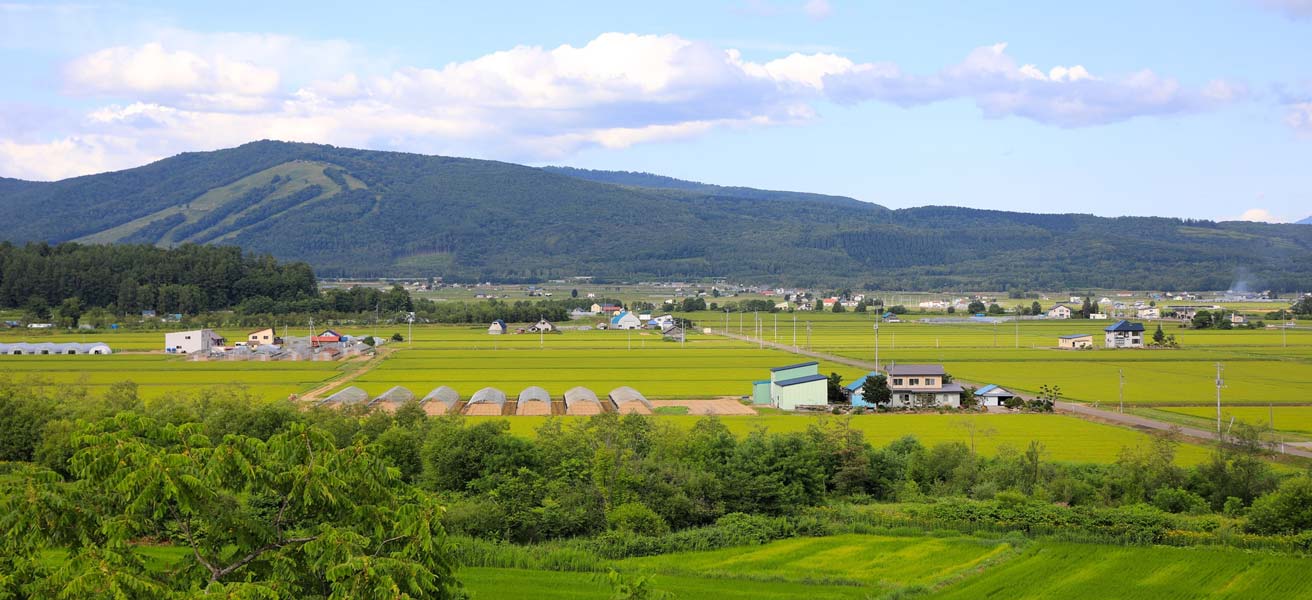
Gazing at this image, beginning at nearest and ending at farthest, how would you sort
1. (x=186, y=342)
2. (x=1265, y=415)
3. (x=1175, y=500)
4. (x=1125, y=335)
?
(x=1175, y=500) → (x=1265, y=415) → (x=186, y=342) → (x=1125, y=335)

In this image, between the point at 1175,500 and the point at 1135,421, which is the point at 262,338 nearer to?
the point at 1135,421

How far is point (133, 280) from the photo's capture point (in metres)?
78.8

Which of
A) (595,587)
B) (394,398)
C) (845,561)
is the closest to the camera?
(595,587)

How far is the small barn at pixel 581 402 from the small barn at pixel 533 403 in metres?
0.67

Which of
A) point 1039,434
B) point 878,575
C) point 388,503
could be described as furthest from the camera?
point 1039,434

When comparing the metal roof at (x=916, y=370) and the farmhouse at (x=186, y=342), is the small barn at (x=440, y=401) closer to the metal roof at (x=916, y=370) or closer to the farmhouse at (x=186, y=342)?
the metal roof at (x=916, y=370)

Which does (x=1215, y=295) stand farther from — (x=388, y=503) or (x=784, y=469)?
(x=388, y=503)

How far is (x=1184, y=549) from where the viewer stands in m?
17.8

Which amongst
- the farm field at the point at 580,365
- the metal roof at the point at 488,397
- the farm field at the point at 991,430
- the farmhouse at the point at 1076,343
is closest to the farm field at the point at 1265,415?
the farm field at the point at 991,430

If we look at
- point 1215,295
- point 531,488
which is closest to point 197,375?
point 531,488

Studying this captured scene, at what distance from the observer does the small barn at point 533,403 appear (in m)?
33.8

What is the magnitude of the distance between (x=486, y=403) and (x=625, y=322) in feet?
162

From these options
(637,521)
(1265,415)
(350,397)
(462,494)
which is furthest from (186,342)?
(1265,415)

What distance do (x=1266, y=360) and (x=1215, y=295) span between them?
11161cm
